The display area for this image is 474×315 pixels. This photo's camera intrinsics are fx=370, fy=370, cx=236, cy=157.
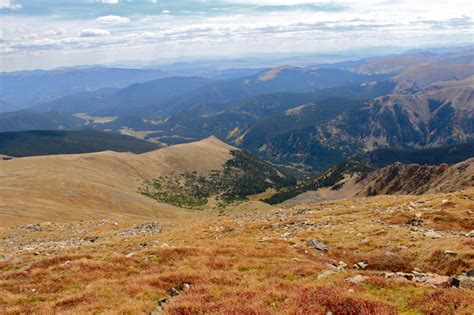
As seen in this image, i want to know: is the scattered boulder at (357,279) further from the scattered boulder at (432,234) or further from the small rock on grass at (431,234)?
the small rock on grass at (431,234)

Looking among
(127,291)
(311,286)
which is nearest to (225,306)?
(311,286)

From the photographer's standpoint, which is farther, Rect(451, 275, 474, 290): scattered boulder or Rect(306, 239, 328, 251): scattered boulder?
Rect(306, 239, 328, 251): scattered boulder

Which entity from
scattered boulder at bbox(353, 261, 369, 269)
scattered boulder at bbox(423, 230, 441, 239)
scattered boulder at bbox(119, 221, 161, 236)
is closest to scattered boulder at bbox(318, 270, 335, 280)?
scattered boulder at bbox(353, 261, 369, 269)

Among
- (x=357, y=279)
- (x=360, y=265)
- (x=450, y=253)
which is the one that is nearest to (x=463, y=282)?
(x=357, y=279)

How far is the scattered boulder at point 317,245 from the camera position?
32.8 metres

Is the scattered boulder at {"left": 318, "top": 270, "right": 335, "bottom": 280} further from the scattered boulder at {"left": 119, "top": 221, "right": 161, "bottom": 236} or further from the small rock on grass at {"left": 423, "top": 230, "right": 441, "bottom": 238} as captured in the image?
the scattered boulder at {"left": 119, "top": 221, "right": 161, "bottom": 236}

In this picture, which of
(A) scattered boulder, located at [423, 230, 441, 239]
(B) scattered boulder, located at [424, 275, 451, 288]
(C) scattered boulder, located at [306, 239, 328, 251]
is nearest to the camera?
(B) scattered boulder, located at [424, 275, 451, 288]

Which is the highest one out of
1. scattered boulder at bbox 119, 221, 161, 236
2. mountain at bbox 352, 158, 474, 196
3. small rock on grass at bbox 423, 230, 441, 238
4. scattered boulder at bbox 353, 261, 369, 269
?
scattered boulder at bbox 353, 261, 369, 269

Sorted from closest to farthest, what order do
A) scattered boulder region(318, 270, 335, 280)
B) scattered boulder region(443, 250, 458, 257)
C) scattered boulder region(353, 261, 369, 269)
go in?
scattered boulder region(318, 270, 335, 280) → scattered boulder region(443, 250, 458, 257) → scattered boulder region(353, 261, 369, 269)

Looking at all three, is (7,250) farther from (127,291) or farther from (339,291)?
(339,291)

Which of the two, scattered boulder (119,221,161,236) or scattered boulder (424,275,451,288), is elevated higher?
scattered boulder (424,275,451,288)

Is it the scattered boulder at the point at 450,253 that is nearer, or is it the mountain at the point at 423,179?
the scattered boulder at the point at 450,253

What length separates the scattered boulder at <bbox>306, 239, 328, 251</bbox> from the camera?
32.8m

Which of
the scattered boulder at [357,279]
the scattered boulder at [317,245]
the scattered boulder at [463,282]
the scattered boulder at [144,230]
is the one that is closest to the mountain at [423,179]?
the scattered boulder at [144,230]
